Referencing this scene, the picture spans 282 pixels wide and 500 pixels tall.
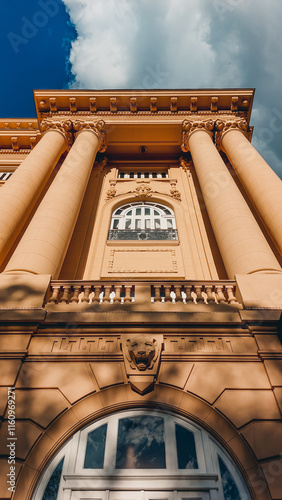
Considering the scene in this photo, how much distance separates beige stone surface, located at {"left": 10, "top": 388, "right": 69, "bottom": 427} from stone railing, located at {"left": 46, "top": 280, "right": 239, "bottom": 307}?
2.04 meters

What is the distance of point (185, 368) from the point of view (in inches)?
223

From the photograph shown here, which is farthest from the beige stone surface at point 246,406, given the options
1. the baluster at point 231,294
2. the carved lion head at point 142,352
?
the baluster at point 231,294

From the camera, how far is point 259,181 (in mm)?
11125

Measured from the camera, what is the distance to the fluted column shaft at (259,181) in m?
9.66

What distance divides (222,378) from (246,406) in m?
0.59

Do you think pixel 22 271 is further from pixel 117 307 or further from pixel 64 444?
pixel 64 444

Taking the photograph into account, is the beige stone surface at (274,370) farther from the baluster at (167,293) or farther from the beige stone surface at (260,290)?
the baluster at (167,293)

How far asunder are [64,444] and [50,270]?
409cm

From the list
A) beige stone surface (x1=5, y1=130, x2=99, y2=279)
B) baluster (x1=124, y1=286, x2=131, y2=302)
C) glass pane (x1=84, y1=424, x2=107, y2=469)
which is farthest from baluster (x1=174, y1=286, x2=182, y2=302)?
beige stone surface (x1=5, y1=130, x2=99, y2=279)

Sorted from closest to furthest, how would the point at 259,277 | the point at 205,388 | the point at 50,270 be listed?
the point at 205,388
the point at 259,277
the point at 50,270

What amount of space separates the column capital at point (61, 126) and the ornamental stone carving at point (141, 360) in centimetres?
1279

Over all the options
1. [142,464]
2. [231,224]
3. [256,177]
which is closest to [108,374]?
[142,464]

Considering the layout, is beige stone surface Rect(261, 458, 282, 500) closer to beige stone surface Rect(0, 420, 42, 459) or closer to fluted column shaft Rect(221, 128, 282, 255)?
beige stone surface Rect(0, 420, 42, 459)

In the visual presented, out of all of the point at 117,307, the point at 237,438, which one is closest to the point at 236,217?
the point at 117,307
